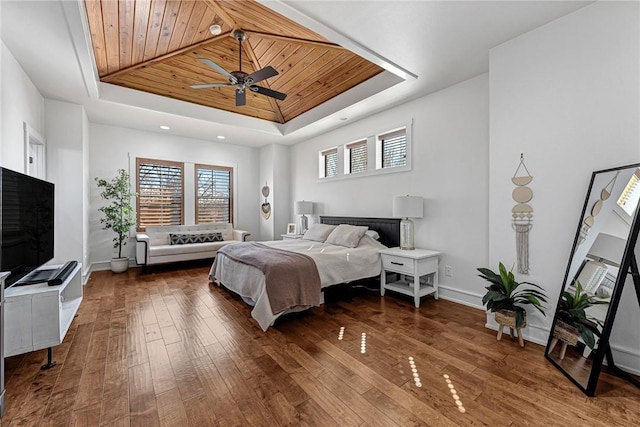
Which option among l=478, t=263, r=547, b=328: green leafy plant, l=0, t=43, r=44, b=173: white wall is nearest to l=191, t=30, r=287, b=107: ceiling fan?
l=0, t=43, r=44, b=173: white wall

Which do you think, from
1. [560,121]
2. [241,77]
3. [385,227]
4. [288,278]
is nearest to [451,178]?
[385,227]

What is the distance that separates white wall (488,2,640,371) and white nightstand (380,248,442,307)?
0.82 meters

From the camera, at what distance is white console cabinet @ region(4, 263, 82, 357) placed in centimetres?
190

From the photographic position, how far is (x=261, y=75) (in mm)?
3014

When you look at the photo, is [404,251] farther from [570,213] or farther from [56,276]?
[56,276]

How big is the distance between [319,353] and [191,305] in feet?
6.48

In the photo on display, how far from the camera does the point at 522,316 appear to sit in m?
2.38

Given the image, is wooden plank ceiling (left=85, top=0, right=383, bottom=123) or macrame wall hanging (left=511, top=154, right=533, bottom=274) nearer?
macrame wall hanging (left=511, top=154, right=533, bottom=274)

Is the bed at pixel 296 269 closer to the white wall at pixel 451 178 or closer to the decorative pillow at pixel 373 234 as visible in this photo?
the decorative pillow at pixel 373 234

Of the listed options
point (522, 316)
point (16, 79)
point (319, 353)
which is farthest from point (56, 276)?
point (522, 316)

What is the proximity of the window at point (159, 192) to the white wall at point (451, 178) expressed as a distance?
14.5 ft

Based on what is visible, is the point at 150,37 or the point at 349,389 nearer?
the point at 349,389

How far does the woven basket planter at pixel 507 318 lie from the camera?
244 centimetres

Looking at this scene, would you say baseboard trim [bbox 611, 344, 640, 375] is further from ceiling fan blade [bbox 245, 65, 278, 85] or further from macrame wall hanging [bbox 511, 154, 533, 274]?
ceiling fan blade [bbox 245, 65, 278, 85]
